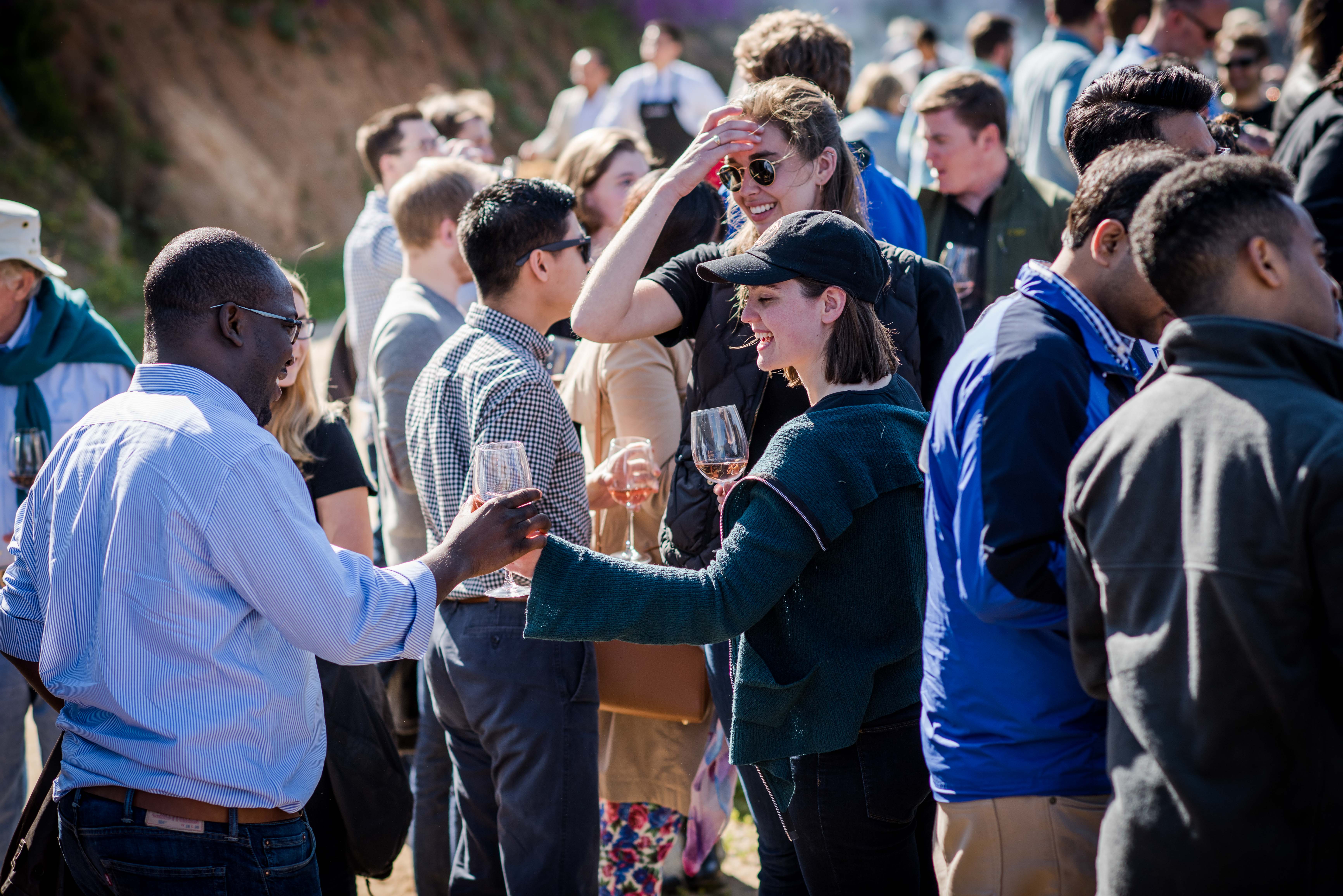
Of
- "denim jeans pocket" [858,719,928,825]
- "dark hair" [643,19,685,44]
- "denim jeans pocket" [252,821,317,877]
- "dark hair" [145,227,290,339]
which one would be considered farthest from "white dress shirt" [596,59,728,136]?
"denim jeans pocket" [252,821,317,877]

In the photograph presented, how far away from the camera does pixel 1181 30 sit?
21.8ft

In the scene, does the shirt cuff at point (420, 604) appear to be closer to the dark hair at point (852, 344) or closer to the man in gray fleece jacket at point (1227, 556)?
the dark hair at point (852, 344)

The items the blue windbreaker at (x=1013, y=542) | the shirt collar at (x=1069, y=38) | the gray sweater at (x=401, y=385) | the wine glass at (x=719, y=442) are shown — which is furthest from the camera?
the shirt collar at (x=1069, y=38)

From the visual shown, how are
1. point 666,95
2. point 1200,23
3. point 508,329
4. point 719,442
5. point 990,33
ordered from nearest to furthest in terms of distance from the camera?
point 719,442 < point 508,329 < point 1200,23 < point 990,33 < point 666,95

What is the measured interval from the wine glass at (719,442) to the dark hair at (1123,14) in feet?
19.0

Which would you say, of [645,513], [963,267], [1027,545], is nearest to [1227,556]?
[1027,545]

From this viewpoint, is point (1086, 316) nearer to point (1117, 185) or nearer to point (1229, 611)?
point (1117, 185)

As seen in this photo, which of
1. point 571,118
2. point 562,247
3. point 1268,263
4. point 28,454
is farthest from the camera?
point 571,118

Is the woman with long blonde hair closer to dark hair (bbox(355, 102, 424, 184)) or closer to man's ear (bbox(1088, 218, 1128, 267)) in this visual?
man's ear (bbox(1088, 218, 1128, 267))

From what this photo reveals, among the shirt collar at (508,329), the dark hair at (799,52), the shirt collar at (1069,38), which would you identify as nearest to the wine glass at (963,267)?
the dark hair at (799,52)

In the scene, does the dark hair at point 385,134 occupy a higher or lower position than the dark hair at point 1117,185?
higher

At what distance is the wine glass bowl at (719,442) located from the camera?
2941mm

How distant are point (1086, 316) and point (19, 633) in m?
2.50

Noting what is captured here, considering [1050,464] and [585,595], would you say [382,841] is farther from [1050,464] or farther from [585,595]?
[1050,464]
